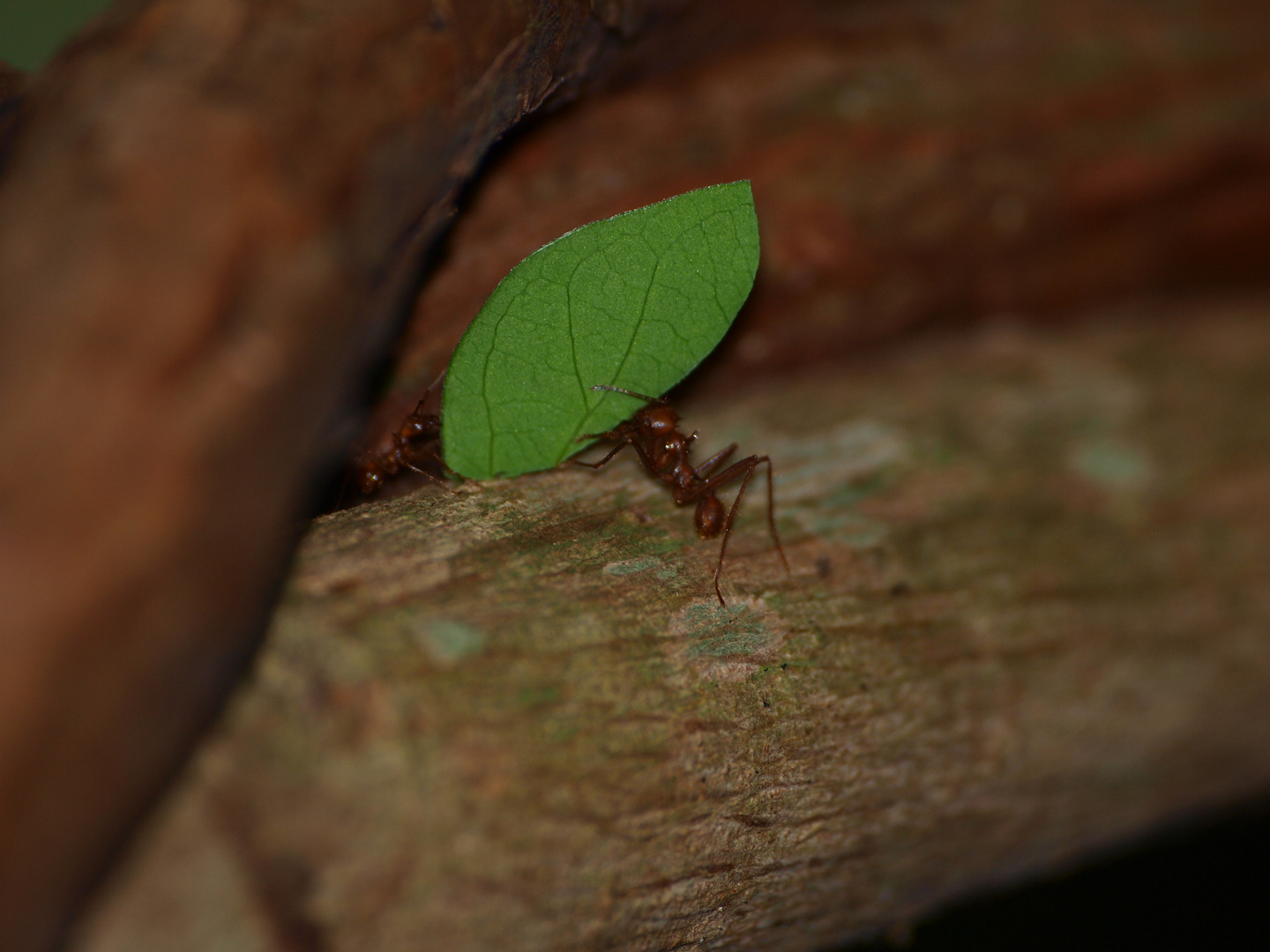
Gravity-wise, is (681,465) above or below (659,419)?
below

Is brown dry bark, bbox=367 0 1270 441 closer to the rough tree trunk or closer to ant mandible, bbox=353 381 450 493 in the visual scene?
the rough tree trunk

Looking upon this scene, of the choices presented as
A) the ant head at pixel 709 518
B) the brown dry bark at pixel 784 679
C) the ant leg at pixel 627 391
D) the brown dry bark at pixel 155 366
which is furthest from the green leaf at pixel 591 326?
the brown dry bark at pixel 155 366

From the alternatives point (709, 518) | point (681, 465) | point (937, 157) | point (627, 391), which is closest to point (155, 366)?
point (627, 391)

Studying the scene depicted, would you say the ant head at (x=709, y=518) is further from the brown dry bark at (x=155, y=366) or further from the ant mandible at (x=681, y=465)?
the brown dry bark at (x=155, y=366)

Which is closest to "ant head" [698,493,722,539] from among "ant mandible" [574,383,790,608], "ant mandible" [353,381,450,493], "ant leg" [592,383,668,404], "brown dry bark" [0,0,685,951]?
"ant mandible" [574,383,790,608]

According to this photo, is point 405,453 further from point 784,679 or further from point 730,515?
point 784,679
